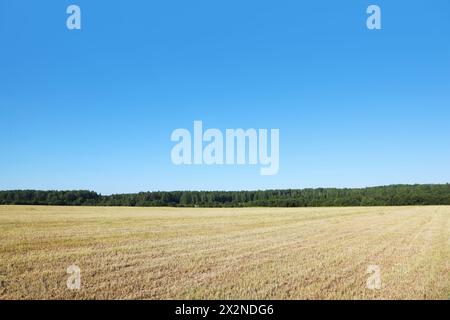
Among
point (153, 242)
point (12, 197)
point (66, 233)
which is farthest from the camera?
point (12, 197)

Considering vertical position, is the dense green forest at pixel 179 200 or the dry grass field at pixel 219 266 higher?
the dry grass field at pixel 219 266

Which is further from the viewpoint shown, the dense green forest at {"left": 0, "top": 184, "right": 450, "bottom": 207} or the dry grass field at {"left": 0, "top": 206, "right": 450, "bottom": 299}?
the dense green forest at {"left": 0, "top": 184, "right": 450, "bottom": 207}

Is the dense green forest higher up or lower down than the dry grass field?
lower down

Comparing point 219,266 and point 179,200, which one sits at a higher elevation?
point 219,266

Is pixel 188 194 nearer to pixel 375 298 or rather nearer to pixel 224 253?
pixel 224 253

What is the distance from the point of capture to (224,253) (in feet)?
49.8

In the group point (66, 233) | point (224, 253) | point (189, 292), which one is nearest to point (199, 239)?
point (224, 253)

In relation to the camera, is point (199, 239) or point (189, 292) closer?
point (189, 292)

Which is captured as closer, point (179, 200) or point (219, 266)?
point (219, 266)

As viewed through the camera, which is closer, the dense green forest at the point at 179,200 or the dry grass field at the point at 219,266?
the dry grass field at the point at 219,266

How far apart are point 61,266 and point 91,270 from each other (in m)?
1.28
